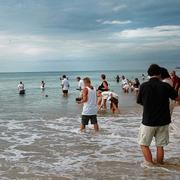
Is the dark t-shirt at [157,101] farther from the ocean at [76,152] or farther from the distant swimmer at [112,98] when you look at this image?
the distant swimmer at [112,98]

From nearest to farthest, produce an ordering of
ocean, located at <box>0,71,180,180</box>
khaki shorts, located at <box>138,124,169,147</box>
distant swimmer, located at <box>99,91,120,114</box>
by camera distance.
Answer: ocean, located at <box>0,71,180,180</box> → khaki shorts, located at <box>138,124,169,147</box> → distant swimmer, located at <box>99,91,120,114</box>

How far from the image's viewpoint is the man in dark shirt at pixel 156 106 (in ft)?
20.3

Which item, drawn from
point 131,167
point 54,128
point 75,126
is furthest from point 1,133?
point 131,167

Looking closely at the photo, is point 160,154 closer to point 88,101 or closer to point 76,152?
point 76,152

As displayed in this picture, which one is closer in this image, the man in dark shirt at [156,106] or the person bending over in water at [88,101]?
the man in dark shirt at [156,106]

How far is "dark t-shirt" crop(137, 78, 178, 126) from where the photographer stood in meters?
6.18

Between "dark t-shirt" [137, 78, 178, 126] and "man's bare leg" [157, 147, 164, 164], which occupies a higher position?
"dark t-shirt" [137, 78, 178, 126]

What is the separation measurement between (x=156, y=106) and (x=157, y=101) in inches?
3.7

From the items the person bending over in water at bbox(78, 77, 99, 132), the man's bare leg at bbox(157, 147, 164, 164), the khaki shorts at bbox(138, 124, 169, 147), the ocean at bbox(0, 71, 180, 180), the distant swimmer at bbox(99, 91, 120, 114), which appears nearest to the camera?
the ocean at bbox(0, 71, 180, 180)

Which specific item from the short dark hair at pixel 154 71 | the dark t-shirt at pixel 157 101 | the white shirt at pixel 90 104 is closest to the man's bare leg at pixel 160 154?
the dark t-shirt at pixel 157 101

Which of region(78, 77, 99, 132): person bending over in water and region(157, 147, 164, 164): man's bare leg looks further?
region(78, 77, 99, 132): person bending over in water

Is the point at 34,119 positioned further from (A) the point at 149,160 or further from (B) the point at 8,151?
(A) the point at 149,160

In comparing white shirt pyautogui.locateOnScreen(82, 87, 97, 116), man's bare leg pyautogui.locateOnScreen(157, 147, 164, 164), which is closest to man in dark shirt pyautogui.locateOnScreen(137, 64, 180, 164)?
man's bare leg pyautogui.locateOnScreen(157, 147, 164, 164)

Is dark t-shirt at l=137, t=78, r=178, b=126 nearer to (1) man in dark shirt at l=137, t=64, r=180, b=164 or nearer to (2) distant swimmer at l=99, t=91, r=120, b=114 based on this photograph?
(1) man in dark shirt at l=137, t=64, r=180, b=164
